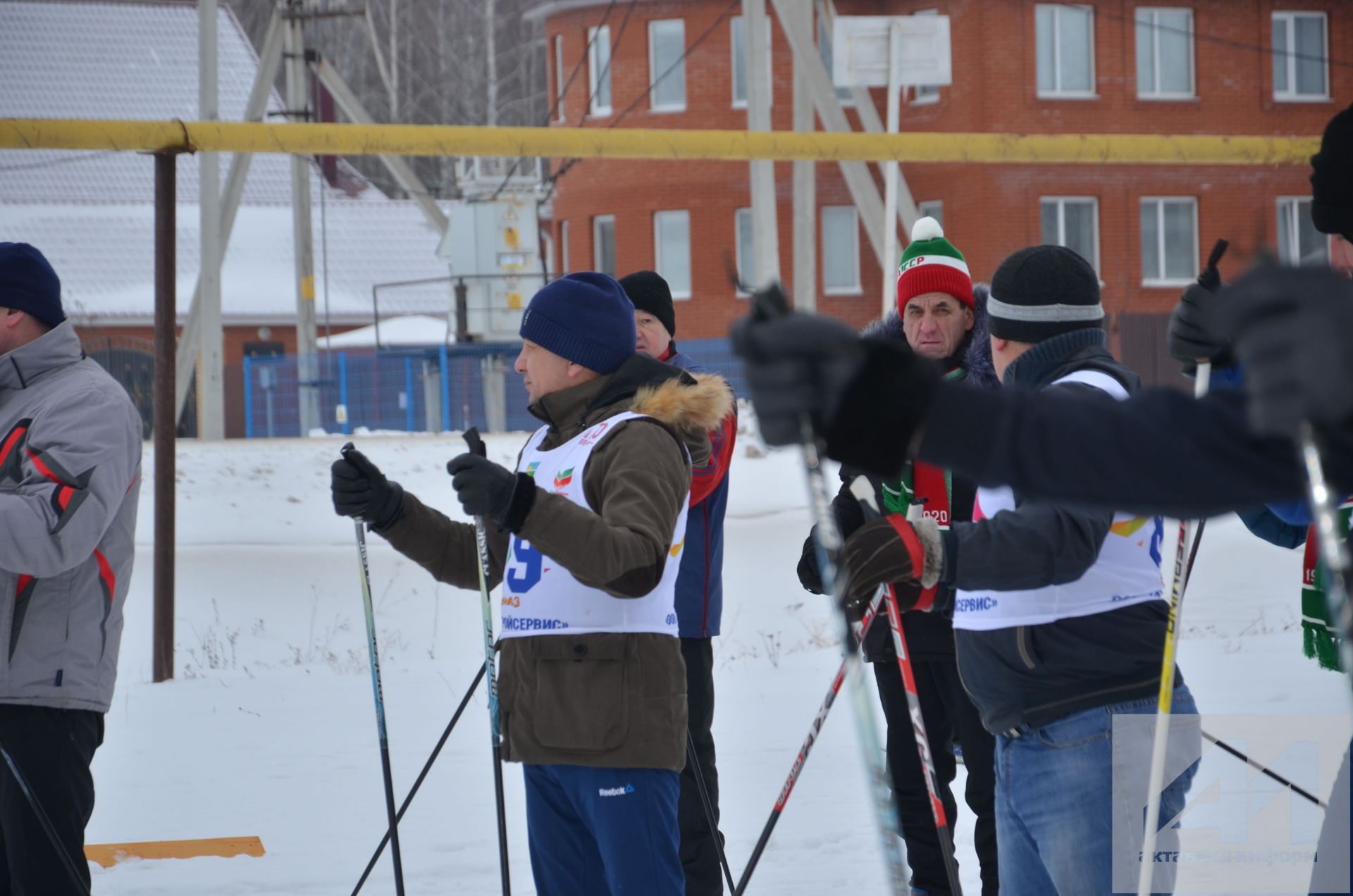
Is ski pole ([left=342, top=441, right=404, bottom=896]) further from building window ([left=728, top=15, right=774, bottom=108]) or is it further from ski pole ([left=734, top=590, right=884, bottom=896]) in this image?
building window ([left=728, top=15, right=774, bottom=108])

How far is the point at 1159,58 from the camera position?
87.4 ft

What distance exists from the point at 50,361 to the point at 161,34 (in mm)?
36858

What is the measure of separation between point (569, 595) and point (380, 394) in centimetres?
2603

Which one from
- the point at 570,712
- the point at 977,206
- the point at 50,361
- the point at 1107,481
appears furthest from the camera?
the point at 977,206

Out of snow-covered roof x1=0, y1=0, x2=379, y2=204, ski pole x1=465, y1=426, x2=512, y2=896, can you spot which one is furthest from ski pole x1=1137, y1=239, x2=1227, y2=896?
snow-covered roof x1=0, y1=0, x2=379, y2=204

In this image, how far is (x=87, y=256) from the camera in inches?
→ 1254

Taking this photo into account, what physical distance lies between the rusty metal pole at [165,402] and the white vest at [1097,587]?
5.31m

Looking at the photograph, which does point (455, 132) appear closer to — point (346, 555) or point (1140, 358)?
point (346, 555)

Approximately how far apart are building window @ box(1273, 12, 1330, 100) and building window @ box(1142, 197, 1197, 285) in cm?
287

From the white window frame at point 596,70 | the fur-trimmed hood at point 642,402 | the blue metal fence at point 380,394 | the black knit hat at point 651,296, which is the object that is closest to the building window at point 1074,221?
the blue metal fence at point 380,394

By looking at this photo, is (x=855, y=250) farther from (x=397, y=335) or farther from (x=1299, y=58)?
(x=397, y=335)

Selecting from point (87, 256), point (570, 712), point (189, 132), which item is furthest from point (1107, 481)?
point (87, 256)

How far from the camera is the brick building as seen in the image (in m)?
25.8

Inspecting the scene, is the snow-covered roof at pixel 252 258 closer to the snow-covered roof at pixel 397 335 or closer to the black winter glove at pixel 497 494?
the snow-covered roof at pixel 397 335
